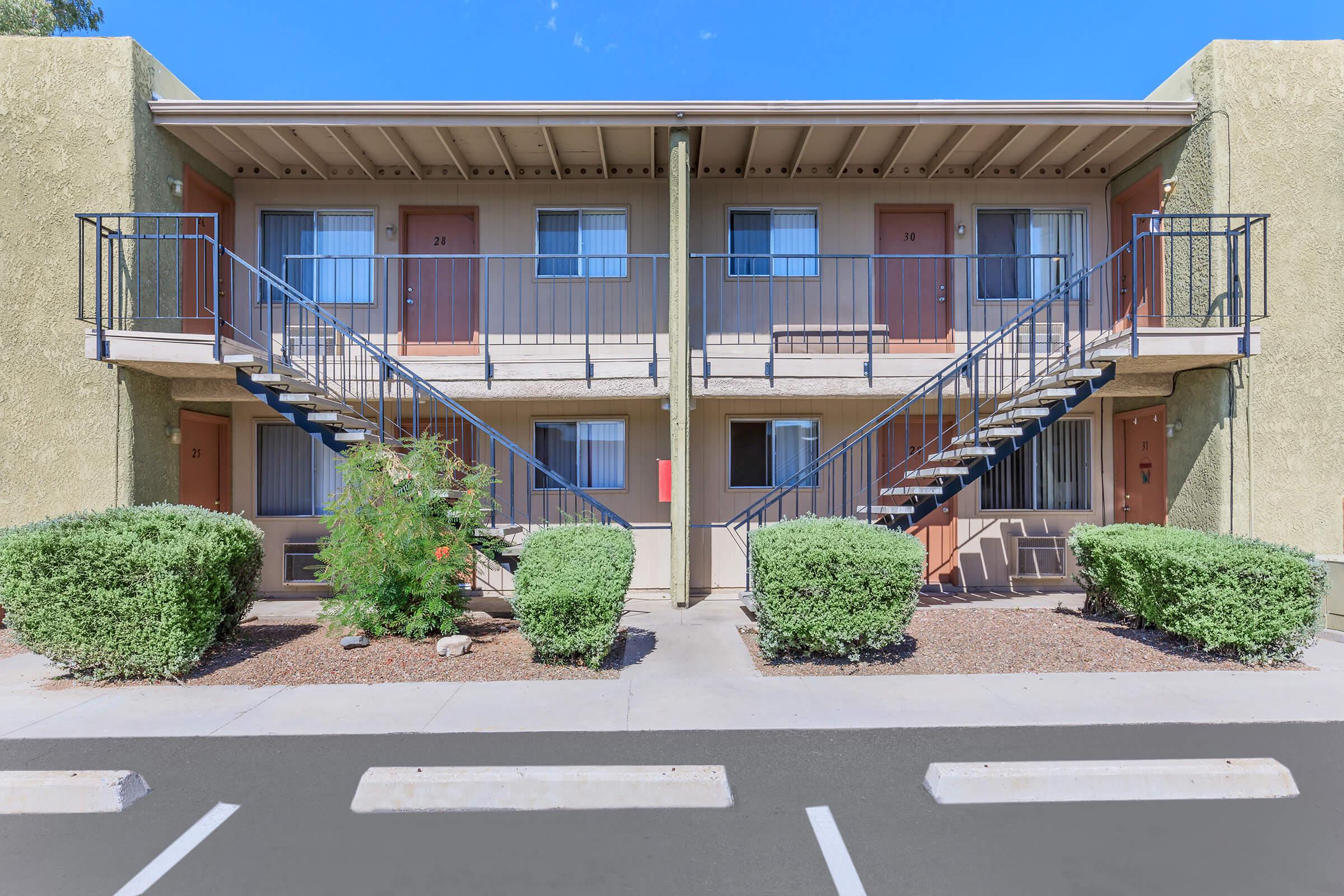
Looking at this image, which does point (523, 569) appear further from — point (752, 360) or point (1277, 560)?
point (1277, 560)

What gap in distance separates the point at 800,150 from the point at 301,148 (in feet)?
21.5

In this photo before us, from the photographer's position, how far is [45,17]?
14148 mm

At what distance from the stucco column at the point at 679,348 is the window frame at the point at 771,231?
1629mm

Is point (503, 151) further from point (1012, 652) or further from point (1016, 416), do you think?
point (1012, 652)

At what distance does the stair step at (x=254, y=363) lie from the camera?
7945 millimetres

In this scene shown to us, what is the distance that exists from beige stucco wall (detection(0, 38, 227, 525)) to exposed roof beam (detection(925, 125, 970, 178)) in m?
9.97

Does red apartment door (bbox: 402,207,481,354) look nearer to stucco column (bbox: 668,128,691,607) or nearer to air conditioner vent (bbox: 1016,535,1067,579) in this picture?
stucco column (bbox: 668,128,691,607)

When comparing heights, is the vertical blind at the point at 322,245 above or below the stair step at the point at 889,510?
above

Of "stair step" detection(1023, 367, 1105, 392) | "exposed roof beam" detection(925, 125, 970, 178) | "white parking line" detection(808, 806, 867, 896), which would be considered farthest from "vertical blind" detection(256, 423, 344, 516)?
"exposed roof beam" detection(925, 125, 970, 178)

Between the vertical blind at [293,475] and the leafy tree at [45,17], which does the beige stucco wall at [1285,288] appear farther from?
the leafy tree at [45,17]

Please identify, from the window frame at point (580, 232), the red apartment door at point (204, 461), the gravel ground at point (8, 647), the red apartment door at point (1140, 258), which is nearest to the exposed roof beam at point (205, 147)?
the red apartment door at point (204, 461)

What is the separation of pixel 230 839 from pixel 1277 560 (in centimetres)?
795

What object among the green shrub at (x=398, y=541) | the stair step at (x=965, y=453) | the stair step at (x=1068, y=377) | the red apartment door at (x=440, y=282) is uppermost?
the red apartment door at (x=440, y=282)

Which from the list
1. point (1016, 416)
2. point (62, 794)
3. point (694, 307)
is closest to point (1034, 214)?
point (1016, 416)
